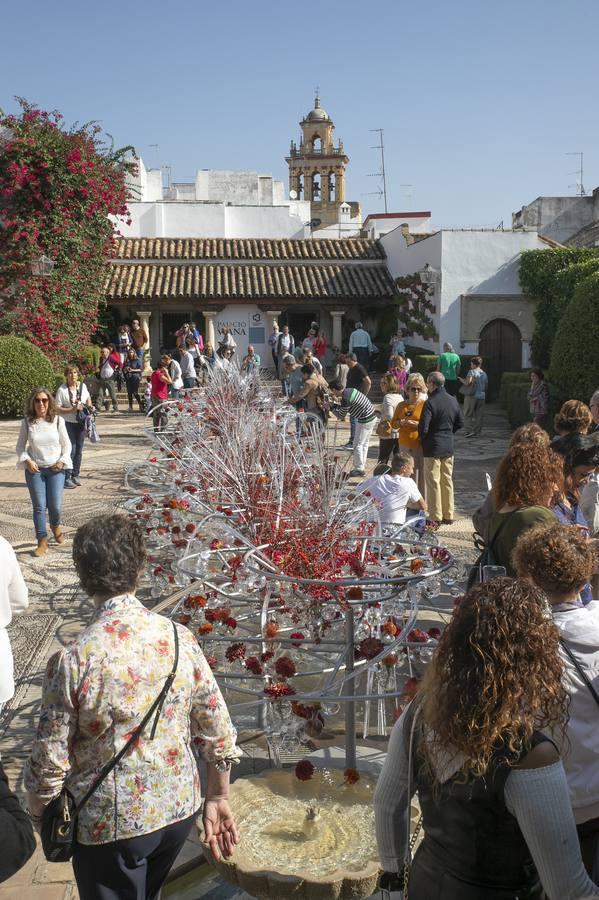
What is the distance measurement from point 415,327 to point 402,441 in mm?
15959

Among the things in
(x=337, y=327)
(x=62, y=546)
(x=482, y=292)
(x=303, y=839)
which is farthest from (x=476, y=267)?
(x=303, y=839)

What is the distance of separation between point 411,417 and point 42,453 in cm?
374

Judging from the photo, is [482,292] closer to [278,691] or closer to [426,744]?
[278,691]

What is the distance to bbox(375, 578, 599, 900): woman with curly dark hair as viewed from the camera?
1941 millimetres

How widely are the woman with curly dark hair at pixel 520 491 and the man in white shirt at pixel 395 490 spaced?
2.05 meters

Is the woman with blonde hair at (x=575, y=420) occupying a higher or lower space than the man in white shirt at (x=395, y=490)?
higher

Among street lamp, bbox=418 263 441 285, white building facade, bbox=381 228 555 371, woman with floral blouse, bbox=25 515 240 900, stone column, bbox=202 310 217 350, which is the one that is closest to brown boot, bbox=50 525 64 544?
woman with floral blouse, bbox=25 515 240 900

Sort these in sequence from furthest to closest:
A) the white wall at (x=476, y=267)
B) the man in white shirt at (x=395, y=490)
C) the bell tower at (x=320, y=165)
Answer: the bell tower at (x=320, y=165) → the white wall at (x=476, y=267) → the man in white shirt at (x=395, y=490)

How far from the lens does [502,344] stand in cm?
2344

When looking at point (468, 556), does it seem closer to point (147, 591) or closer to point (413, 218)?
point (147, 591)

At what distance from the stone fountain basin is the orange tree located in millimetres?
18643

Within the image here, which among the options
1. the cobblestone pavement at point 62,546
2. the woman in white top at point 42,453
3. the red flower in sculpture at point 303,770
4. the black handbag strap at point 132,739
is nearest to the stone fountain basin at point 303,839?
the red flower in sculpture at point 303,770

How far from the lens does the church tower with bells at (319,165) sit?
61.0 m

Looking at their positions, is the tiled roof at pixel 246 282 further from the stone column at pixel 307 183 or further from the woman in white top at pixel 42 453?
the stone column at pixel 307 183
